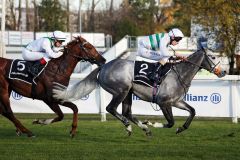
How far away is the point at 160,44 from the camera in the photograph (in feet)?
44.8

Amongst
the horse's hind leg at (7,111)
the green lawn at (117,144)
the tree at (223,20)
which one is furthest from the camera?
the tree at (223,20)

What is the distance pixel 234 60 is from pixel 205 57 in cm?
2257

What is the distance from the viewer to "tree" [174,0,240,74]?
33.2 metres

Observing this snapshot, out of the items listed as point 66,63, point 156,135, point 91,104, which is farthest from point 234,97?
point 66,63

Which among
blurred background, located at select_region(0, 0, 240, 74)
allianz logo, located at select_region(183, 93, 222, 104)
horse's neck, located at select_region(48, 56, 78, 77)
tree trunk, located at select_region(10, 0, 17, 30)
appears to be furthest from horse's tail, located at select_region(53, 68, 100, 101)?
tree trunk, located at select_region(10, 0, 17, 30)

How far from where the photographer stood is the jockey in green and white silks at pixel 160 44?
13.6 meters

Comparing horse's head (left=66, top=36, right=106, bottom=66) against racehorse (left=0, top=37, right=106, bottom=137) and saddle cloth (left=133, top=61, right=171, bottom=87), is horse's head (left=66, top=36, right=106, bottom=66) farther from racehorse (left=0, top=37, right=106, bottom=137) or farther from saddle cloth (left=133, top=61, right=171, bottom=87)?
saddle cloth (left=133, top=61, right=171, bottom=87)

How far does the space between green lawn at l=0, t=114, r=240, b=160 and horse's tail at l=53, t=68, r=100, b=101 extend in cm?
78

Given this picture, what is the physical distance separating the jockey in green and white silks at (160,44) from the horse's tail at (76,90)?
1.05 metres

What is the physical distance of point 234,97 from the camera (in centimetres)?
1877

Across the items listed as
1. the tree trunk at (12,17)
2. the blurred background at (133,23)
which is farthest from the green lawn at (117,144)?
the tree trunk at (12,17)

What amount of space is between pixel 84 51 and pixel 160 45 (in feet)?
4.97

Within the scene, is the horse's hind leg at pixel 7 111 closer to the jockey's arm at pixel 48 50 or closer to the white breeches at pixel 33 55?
the white breeches at pixel 33 55

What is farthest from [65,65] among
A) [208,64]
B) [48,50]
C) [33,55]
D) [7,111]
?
[208,64]
